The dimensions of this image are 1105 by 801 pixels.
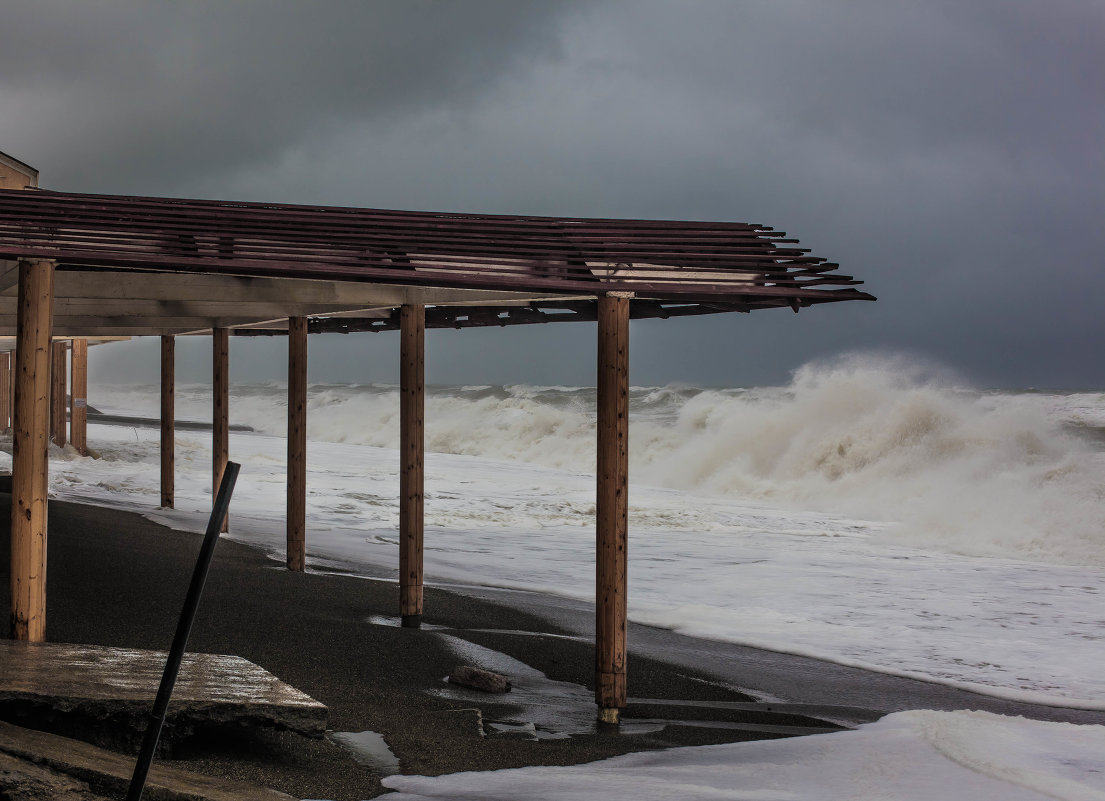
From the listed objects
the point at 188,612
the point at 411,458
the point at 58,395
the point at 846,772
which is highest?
the point at 58,395

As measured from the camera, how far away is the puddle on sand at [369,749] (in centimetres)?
512

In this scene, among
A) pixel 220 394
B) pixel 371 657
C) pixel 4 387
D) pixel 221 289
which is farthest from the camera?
pixel 4 387

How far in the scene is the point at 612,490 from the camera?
659cm

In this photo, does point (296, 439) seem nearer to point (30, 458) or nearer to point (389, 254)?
point (30, 458)

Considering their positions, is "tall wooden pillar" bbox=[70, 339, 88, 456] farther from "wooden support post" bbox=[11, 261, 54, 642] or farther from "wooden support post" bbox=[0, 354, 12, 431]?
"wooden support post" bbox=[11, 261, 54, 642]

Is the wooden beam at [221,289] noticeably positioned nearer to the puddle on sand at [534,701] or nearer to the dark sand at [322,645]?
the dark sand at [322,645]

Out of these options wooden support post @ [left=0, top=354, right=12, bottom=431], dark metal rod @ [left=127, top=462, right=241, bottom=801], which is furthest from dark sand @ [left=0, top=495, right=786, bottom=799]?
wooden support post @ [left=0, top=354, right=12, bottom=431]

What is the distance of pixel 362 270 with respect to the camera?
6.29m

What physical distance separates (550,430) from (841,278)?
3686 centimetres

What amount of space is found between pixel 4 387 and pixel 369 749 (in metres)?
25.0

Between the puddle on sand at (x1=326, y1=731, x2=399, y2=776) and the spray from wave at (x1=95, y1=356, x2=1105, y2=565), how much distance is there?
15.0 m

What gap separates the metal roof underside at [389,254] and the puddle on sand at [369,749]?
264cm

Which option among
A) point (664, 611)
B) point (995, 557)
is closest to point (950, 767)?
point (664, 611)

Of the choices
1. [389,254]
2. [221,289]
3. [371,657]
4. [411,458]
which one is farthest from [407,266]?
[371,657]
